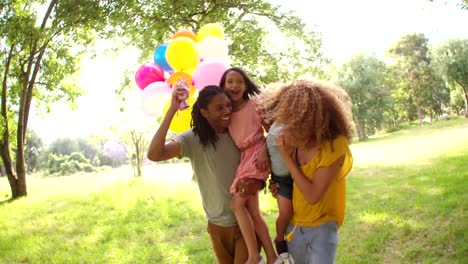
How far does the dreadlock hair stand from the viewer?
7.06 ft

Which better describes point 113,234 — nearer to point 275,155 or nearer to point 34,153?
point 275,155

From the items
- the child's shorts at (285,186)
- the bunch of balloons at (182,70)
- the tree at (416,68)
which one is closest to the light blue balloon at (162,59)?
the bunch of balloons at (182,70)

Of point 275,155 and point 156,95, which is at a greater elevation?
point 156,95

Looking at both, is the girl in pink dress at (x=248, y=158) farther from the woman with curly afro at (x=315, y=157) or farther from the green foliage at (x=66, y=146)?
the green foliage at (x=66, y=146)

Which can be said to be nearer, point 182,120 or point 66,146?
point 182,120

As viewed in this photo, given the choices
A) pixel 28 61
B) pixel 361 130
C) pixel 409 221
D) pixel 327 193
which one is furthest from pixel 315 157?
pixel 361 130

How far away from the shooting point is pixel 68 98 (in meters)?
14.5

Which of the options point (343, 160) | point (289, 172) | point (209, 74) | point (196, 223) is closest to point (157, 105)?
point (209, 74)

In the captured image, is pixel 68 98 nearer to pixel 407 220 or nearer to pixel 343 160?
pixel 407 220

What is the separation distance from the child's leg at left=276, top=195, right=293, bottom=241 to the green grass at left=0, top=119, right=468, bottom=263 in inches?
108

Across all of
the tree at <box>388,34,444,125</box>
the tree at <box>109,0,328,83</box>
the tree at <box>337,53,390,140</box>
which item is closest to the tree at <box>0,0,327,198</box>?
the tree at <box>109,0,328,83</box>

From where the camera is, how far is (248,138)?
2.64 meters

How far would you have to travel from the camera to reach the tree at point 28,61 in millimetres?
10680

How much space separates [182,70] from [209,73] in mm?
471
